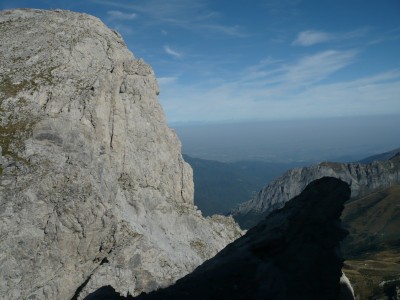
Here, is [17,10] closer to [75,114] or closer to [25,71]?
[25,71]

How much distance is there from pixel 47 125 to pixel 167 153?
4277 cm

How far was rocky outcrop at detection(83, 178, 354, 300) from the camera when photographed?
25.1 m

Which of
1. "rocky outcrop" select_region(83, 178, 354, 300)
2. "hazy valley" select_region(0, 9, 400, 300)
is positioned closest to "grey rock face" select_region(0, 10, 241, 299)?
"hazy valley" select_region(0, 9, 400, 300)

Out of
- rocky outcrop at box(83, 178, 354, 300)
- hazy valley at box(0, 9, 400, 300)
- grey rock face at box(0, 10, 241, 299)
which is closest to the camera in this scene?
rocky outcrop at box(83, 178, 354, 300)

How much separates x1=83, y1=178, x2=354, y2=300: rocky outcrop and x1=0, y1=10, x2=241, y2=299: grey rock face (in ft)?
143

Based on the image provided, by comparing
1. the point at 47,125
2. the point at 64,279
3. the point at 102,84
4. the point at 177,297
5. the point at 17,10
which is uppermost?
the point at 17,10

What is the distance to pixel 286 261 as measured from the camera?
26.5 m

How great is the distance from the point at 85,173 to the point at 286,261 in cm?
5751

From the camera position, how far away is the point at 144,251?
79.4m

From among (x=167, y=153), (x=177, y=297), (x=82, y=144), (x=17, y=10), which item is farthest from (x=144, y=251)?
(x=17, y=10)

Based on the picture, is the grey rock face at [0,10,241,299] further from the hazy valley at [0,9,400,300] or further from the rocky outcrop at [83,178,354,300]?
the rocky outcrop at [83,178,354,300]

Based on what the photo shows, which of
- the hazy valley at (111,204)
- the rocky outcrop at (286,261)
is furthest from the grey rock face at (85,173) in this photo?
the rocky outcrop at (286,261)

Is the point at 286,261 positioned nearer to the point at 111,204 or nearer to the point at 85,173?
the point at 85,173

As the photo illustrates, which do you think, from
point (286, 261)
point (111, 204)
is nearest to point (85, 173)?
point (111, 204)
